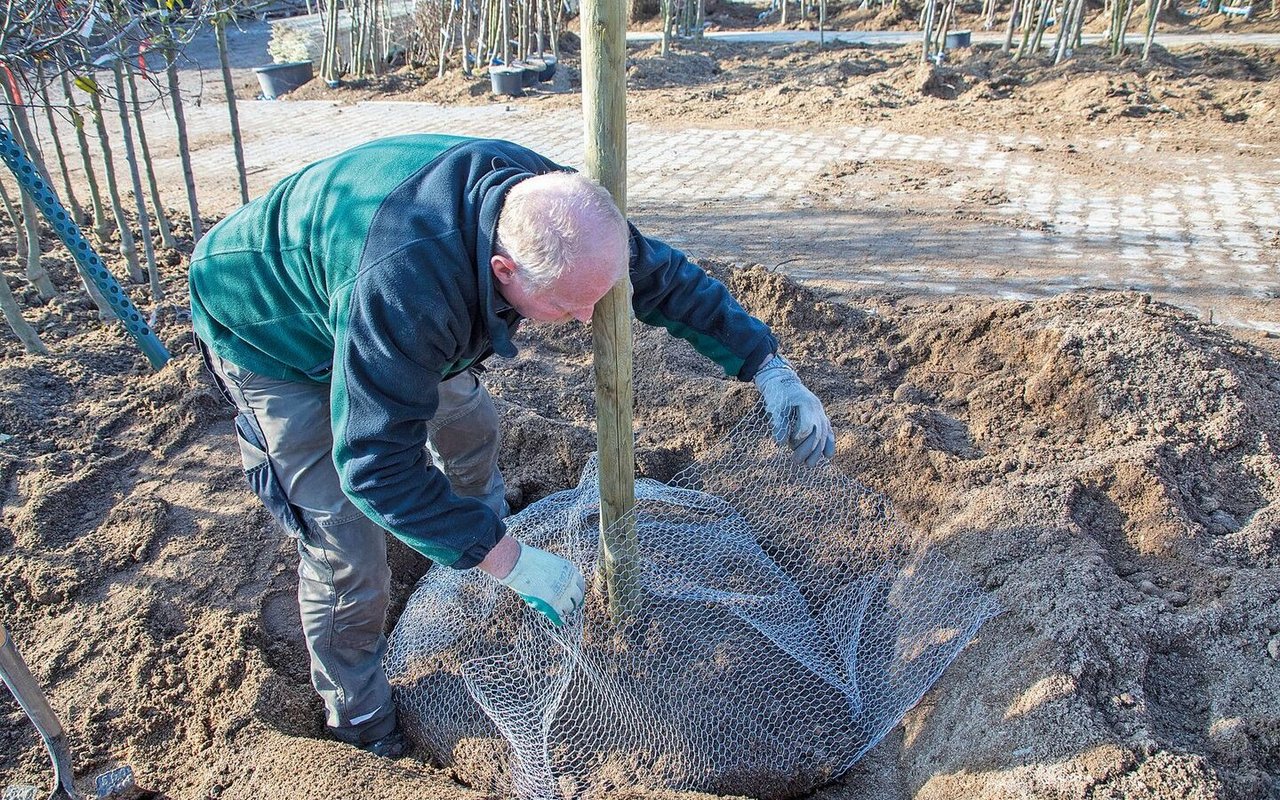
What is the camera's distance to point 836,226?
19.1 feet

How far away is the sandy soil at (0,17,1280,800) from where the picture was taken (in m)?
2.09

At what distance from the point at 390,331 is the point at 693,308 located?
90 centimetres

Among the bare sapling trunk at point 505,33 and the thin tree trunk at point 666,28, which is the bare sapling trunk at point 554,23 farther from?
the thin tree trunk at point 666,28

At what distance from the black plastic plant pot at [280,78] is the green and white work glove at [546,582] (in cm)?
1204

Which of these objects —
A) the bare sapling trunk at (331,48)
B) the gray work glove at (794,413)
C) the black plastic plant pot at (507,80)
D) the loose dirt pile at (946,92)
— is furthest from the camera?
the bare sapling trunk at (331,48)

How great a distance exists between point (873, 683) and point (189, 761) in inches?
74.4

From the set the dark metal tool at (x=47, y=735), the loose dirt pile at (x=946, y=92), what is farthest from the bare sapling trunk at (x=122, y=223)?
the loose dirt pile at (x=946, y=92)

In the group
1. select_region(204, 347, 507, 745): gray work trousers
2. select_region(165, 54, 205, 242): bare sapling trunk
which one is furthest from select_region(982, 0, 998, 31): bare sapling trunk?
select_region(204, 347, 507, 745): gray work trousers

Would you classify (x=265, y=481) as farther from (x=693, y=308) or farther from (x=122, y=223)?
(x=122, y=223)

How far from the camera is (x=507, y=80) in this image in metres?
11.0

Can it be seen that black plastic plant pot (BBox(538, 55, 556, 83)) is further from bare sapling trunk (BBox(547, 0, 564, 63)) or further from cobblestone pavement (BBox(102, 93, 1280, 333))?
cobblestone pavement (BBox(102, 93, 1280, 333))

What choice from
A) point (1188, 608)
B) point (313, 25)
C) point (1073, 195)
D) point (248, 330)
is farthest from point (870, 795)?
point (313, 25)

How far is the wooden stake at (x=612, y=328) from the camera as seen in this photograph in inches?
75.6

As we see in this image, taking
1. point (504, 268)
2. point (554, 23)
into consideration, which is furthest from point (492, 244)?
point (554, 23)
